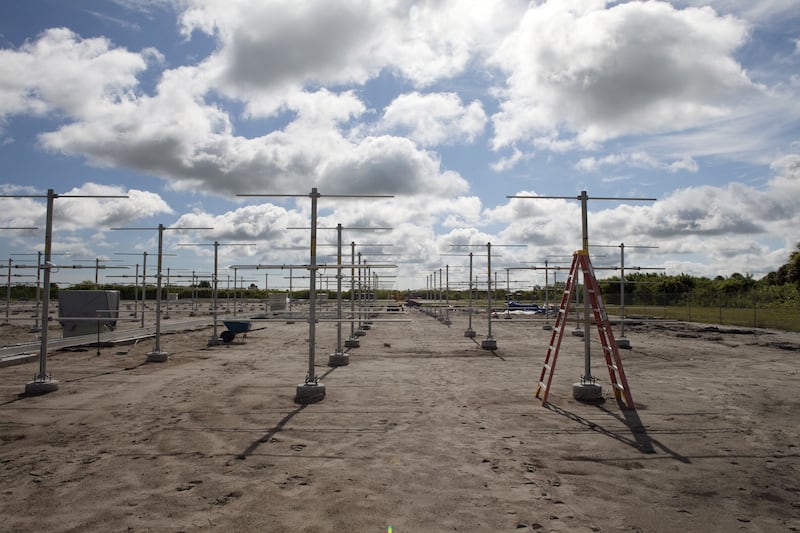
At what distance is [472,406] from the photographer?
7.73 metres

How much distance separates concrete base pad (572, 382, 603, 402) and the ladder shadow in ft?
0.61

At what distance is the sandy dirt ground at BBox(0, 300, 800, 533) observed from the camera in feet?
13.1

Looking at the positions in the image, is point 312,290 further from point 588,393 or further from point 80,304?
point 80,304

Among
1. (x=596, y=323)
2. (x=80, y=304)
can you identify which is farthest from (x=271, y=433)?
(x=80, y=304)

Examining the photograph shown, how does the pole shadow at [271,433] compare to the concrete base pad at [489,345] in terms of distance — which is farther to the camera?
the concrete base pad at [489,345]

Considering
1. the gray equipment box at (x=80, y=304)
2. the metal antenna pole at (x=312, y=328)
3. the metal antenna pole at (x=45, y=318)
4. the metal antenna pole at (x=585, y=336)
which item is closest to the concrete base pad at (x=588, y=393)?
the metal antenna pole at (x=585, y=336)

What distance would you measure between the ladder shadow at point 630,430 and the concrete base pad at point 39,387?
8.18 meters

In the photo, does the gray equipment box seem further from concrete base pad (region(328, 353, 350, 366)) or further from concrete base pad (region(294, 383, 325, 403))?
concrete base pad (region(294, 383, 325, 403))

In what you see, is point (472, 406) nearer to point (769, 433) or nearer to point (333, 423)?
point (333, 423)

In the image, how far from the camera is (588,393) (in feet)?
26.8

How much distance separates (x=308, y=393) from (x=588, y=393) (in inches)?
175

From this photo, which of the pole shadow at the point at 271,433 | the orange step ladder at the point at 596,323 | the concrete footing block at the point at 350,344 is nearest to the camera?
the pole shadow at the point at 271,433

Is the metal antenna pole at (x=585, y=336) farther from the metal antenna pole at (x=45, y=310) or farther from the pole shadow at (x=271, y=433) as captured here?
the metal antenna pole at (x=45, y=310)

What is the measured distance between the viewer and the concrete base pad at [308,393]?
8039mm
